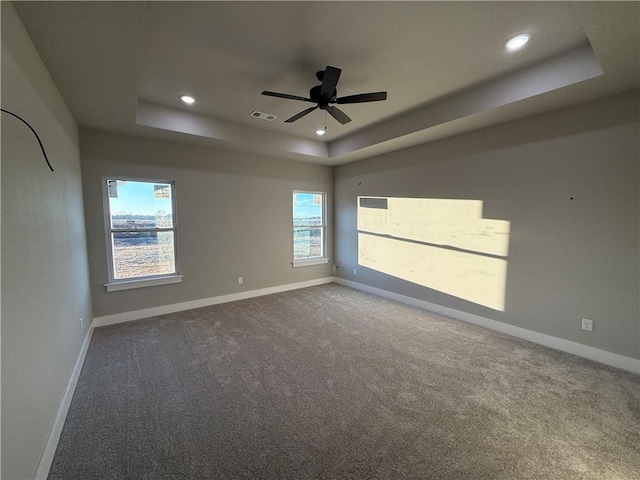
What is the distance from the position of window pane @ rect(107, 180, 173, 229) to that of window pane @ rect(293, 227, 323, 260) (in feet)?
7.64

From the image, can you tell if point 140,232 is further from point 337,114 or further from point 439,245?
point 439,245

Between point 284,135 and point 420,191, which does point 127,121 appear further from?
point 420,191

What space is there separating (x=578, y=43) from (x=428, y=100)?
52.6 inches

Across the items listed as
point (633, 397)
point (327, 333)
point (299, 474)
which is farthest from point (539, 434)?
point (327, 333)

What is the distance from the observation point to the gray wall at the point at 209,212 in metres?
3.67

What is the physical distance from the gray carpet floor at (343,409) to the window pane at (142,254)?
0.96 meters

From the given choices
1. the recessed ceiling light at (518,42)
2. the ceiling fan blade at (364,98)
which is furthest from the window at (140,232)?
the recessed ceiling light at (518,42)

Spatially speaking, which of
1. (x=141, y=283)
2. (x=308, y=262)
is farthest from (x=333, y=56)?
(x=308, y=262)

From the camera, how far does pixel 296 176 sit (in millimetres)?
5441

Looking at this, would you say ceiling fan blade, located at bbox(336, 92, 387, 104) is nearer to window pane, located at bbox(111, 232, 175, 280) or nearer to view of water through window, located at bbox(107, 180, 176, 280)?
view of water through window, located at bbox(107, 180, 176, 280)

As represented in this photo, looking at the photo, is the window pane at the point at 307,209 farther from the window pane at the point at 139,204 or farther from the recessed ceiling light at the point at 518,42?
the recessed ceiling light at the point at 518,42

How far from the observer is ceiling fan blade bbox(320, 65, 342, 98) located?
7.12 ft

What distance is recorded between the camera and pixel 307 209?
580 cm

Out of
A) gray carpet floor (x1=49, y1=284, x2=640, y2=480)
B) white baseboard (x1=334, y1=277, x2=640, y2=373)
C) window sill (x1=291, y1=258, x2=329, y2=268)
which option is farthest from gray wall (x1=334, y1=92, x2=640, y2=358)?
window sill (x1=291, y1=258, x2=329, y2=268)
